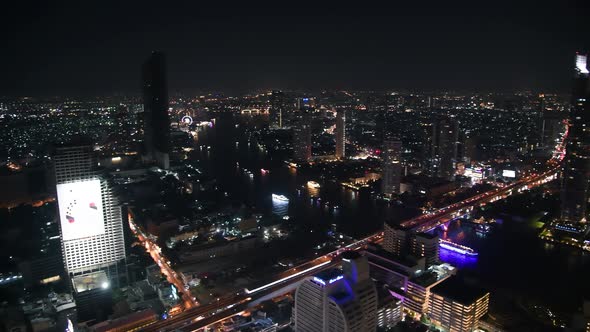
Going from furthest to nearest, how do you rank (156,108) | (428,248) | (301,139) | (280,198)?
(301,139)
(156,108)
(280,198)
(428,248)

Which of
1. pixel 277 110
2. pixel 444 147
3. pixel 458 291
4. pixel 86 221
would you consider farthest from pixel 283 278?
pixel 277 110

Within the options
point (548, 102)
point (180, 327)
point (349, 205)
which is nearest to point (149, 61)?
point (349, 205)

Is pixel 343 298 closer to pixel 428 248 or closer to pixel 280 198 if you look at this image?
pixel 428 248

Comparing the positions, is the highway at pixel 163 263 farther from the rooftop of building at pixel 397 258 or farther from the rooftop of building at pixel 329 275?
the rooftop of building at pixel 397 258

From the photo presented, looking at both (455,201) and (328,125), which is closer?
(455,201)

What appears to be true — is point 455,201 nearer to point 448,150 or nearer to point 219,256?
point 448,150

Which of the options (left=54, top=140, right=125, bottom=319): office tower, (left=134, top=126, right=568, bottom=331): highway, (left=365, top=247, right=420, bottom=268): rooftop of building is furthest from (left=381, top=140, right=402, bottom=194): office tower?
(left=54, top=140, right=125, bottom=319): office tower
